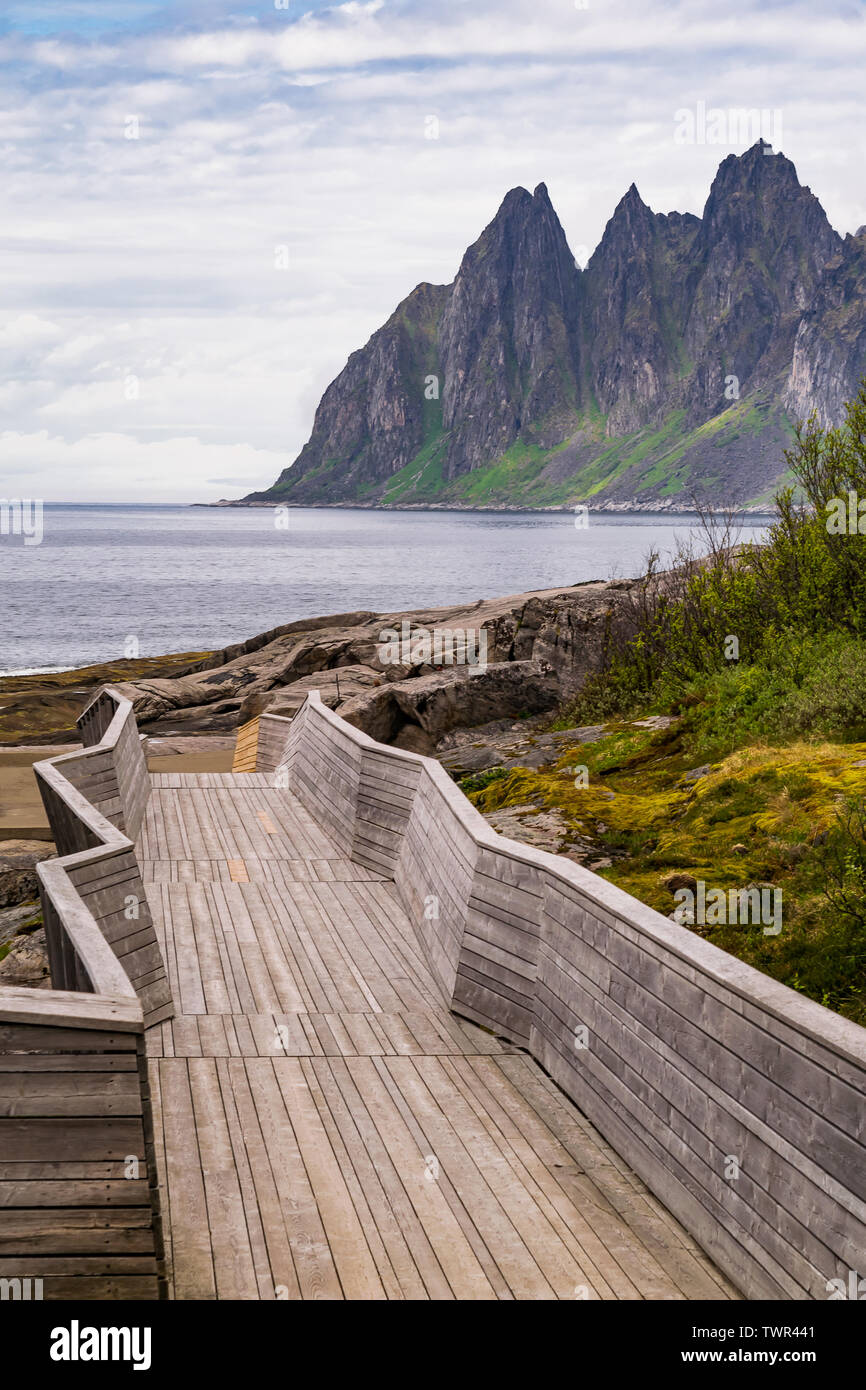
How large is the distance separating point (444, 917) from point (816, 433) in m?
9.74

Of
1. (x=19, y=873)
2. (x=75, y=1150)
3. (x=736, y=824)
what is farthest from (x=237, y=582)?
(x=75, y=1150)

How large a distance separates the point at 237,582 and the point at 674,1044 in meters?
109

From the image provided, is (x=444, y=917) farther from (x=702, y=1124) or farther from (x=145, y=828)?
(x=145, y=828)

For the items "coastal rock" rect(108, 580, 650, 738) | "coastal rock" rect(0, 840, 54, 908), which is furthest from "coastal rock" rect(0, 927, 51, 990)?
"coastal rock" rect(108, 580, 650, 738)

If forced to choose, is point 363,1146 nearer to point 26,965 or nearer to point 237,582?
point 26,965

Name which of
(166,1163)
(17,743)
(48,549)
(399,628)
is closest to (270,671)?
(399,628)

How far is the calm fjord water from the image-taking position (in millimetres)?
69750

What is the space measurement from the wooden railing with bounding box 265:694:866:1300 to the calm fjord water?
2951cm

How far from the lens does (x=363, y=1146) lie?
235 inches

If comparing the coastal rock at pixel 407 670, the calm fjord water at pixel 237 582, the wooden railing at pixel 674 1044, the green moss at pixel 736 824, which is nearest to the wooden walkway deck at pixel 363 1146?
the wooden railing at pixel 674 1044

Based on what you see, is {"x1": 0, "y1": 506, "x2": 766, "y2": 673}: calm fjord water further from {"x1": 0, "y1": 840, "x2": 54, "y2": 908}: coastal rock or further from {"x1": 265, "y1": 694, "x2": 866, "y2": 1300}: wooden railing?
{"x1": 265, "y1": 694, "x2": 866, "y2": 1300}: wooden railing

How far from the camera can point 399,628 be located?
29.6 meters

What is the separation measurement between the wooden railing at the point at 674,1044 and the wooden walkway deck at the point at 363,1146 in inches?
8.4

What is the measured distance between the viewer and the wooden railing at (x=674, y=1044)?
14.4ft
